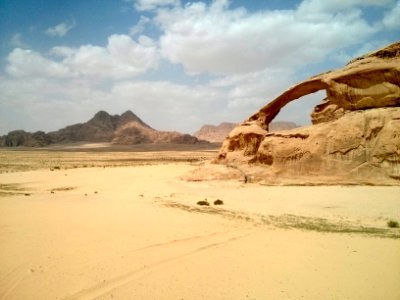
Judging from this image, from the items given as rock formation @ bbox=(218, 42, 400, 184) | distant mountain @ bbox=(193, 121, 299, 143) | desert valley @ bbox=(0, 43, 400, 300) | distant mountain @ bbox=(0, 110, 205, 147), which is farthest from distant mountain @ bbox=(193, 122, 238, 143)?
rock formation @ bbox=(218, 42, 400, 184)

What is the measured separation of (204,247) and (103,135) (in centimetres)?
10629

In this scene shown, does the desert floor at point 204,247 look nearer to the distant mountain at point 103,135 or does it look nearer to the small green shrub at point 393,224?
the small green shrub at point 393,224

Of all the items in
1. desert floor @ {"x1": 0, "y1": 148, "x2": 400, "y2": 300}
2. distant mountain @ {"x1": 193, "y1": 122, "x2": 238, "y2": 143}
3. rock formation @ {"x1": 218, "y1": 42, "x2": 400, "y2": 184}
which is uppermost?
distant mountain @ {"x1": 193, "y1": 122, "x2": 238, "y2": 143}

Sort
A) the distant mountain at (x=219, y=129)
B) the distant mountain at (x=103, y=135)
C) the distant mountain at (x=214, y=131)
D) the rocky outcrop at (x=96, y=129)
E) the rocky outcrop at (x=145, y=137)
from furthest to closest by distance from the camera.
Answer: the distant mountain at (x=214, y=131), the distant mountain at (x=219, y=129), the rocky outcrop at (x=96, y=129), the rocky outcrop at (x=145, y=137), the distant mountain at (x=103, y=135)

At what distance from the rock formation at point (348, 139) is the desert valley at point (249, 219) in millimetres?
43

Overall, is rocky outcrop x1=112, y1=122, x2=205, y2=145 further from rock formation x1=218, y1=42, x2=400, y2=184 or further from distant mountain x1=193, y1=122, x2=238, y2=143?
rock formation x1=218, y1=42, x2=400, y2=184

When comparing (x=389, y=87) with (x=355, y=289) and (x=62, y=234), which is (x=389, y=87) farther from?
(x=62, y=234)

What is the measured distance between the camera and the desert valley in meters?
5.24

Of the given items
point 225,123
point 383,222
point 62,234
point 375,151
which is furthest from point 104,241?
point 225,123

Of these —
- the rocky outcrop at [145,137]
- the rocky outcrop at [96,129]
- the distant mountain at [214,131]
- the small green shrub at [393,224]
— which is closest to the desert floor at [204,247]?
the small green shrub at [393,224]

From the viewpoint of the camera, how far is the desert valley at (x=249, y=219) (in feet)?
17.2

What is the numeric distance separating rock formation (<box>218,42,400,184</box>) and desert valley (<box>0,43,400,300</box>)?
0.14ft

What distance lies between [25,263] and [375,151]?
12144 mm

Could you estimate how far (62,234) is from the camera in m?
7.54
